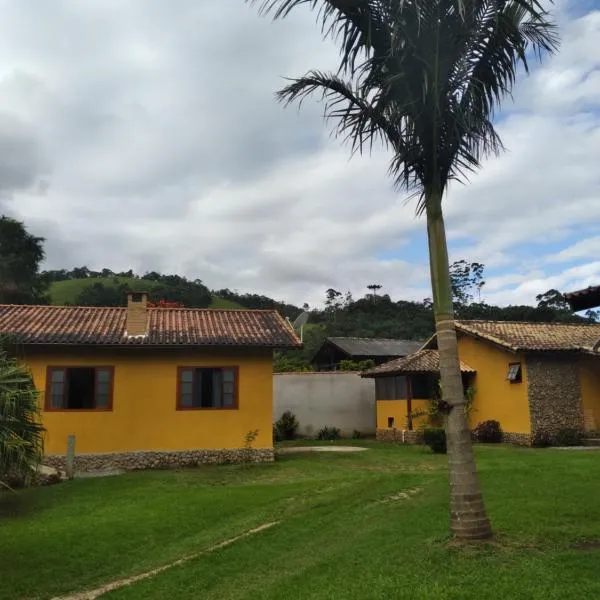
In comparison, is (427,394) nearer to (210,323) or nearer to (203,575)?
(210,323)

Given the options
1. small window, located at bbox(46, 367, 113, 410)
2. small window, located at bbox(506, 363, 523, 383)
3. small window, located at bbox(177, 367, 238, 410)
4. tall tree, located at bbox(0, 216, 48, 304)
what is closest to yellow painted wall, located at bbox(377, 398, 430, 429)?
small window, located at bbox(506, 363, 523, 383)

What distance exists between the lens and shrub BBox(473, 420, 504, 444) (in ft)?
69.3

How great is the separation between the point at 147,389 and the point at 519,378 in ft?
39.3

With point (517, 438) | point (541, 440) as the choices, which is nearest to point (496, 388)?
point (517, 438)

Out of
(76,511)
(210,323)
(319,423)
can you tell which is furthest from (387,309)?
Answer: (76,511)

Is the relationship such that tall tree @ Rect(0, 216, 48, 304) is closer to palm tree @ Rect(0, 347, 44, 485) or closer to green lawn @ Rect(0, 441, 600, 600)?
green lawn @ Rect(0, 441, 600, 600)

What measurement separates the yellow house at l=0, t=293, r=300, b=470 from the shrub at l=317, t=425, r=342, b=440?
365 inches

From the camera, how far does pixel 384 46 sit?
7.28 m

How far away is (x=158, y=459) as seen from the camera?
666 inches

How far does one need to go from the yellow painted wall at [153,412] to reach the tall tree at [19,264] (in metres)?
29.5

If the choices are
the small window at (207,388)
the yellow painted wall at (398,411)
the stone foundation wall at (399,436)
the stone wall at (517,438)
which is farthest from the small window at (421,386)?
the small window at (207,388)

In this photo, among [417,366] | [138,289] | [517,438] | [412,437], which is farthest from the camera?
[138,289]

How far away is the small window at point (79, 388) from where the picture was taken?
16.8 meters

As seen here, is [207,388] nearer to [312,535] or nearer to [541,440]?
[312,535]
